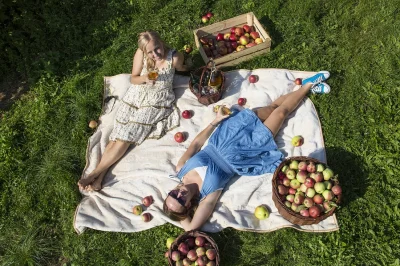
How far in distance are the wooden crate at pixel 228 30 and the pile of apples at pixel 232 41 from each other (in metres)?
0.10

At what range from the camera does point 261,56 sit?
6.90 metres

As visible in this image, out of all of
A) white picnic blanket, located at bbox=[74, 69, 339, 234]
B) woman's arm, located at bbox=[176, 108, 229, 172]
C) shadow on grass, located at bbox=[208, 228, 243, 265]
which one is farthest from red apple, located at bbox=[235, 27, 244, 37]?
shadow on grass, located at bbox=[208, 228, 243, 265]

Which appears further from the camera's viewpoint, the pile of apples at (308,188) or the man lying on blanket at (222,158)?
the man lying on blanket at (222,158)

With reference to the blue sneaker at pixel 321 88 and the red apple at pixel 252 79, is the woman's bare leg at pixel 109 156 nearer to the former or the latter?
the red apple at pixel 252 79

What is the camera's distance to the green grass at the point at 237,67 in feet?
16.4

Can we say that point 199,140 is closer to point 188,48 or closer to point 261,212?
point 261,212

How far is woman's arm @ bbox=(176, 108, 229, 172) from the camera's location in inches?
220

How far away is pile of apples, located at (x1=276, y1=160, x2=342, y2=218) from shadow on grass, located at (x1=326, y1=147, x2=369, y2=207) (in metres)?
0.71

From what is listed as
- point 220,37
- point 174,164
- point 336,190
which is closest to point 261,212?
point 336,190

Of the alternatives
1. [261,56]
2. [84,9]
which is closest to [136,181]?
[261,56]

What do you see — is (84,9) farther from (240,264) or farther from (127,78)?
(240,264)

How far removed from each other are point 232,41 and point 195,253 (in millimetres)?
4253

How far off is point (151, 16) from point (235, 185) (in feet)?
14.6

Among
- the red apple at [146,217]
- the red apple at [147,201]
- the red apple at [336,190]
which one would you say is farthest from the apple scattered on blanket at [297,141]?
the red apple at [146,217]
